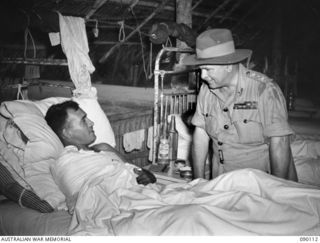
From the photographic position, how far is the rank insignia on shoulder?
2.07m

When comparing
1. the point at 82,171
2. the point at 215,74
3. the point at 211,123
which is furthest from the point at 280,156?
the point at 82,171

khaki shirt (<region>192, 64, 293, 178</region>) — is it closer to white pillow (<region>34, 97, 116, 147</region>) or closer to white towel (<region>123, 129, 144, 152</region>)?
white pillow (<region>34, 97, 116, 147</region>)

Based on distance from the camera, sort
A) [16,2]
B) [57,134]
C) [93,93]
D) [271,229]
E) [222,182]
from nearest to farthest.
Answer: [271,229], [222,182], [57,134], [16,2], [93,93]

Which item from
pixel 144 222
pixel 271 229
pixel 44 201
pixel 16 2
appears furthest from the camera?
pixel 16 2

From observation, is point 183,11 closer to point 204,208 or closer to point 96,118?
point 96,118

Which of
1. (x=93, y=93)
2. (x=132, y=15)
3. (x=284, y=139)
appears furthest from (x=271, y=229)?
(x=132, y=15)

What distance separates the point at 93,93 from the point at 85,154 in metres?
1.10

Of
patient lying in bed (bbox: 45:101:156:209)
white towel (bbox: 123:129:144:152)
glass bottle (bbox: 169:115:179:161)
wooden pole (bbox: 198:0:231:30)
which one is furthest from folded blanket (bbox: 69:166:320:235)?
wooden pole (bbox: 198:0:231:30)

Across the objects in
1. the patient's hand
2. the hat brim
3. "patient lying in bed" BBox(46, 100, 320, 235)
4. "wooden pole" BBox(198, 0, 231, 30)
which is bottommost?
the patient's hand

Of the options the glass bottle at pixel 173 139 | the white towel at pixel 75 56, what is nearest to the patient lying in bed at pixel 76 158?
the white towel at pixel 75 56

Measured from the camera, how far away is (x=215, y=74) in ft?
6.43

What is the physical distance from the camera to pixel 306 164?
2793mm

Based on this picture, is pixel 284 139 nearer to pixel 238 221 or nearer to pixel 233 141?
pixel 233 141

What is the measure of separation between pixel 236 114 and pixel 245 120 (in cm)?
8
